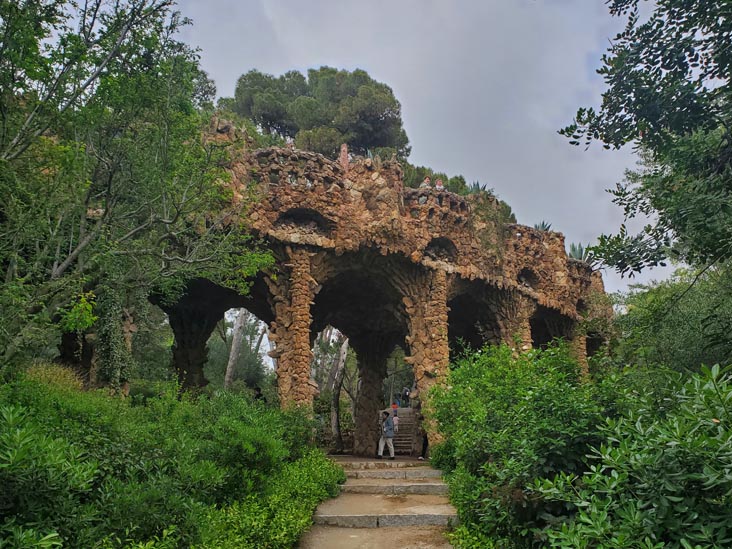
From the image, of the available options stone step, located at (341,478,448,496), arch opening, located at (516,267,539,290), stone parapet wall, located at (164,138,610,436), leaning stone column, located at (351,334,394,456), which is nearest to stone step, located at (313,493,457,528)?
stone step, located at (341,478,448,496)

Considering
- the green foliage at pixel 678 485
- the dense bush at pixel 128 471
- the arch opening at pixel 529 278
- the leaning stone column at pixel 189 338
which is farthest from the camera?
the arch opening at pixel 529 278

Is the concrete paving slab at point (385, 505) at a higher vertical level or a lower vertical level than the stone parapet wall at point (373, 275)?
lower

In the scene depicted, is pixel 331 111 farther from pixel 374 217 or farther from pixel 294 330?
pixel 294 330

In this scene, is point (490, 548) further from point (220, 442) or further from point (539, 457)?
point (220, 442)

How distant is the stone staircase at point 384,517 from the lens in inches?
240

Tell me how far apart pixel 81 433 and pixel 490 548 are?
3.66 m

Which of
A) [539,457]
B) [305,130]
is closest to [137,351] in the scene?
[305,130]

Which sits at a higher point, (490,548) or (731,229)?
(731,229)

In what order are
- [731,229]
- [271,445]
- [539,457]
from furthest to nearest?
1. [271,445]
2. [731,229]
3. [539,457]

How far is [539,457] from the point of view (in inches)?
174

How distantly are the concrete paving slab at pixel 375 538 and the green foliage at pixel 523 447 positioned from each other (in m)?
0.41

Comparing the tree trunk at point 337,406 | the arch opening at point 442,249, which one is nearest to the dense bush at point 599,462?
the arch opening at point 442,249

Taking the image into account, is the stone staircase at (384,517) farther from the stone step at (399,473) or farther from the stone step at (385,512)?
the stone step at (399,473)

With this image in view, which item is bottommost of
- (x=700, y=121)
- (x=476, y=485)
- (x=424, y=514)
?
(x=424, y=514)
